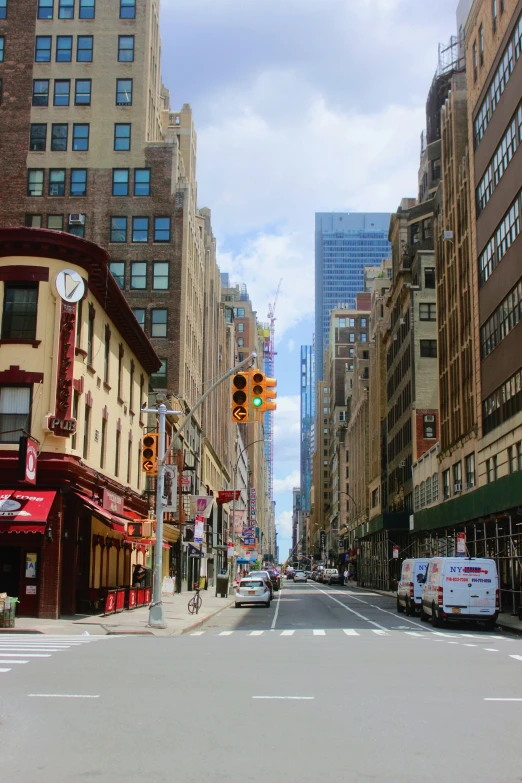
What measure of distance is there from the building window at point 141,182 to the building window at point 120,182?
658mm

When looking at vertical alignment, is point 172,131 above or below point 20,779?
above

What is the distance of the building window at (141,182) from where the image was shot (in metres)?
Answer: 61.8

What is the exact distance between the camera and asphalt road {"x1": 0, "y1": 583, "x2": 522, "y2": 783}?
782cm

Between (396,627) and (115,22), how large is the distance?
49622 millimetres

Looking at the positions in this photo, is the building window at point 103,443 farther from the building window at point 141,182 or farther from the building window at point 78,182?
the building window at point 141,182

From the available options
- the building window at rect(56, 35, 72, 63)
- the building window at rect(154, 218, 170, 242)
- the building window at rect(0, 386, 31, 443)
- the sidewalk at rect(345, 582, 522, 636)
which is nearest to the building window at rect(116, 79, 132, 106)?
the building window at rect(56, 35, 72, 63)

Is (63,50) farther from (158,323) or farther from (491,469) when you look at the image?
(491,469)

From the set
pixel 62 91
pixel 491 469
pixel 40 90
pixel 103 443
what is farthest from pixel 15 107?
pixel 491 469

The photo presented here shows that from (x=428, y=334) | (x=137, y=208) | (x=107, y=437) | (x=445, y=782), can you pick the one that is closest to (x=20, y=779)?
(x=445, y=782)

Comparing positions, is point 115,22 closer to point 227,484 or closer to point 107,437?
point 107,437

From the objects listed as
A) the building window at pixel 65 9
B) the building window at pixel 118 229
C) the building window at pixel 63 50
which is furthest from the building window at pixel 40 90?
the building window at pixel 118 229

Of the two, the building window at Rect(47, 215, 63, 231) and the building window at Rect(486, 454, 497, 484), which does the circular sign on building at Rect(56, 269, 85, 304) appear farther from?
the building window at Rect(47, 215, 63, 231)

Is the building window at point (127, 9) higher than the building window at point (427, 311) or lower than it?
higher

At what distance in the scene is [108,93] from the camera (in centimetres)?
6072
